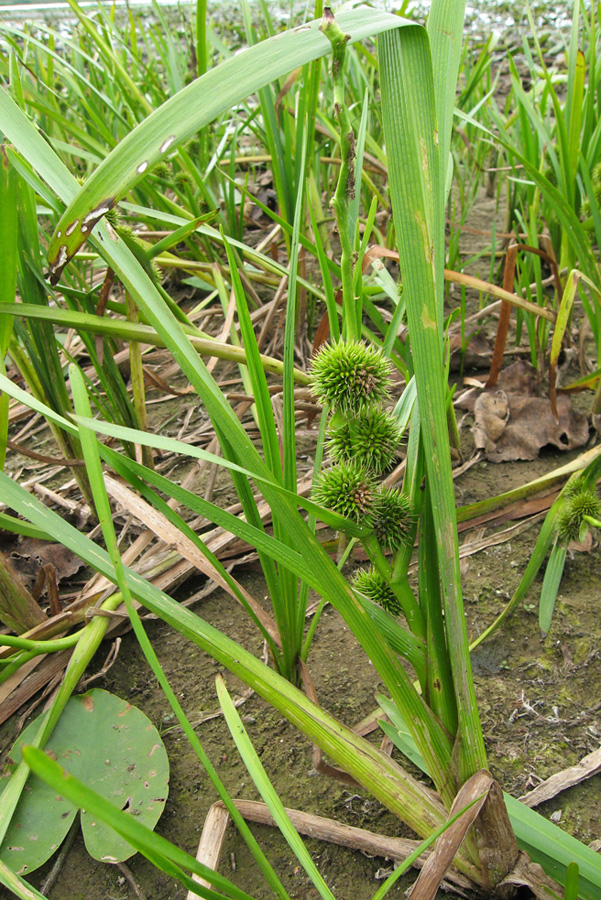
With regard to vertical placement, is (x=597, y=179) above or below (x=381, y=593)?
above

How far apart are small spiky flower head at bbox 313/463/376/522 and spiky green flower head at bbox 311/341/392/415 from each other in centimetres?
7

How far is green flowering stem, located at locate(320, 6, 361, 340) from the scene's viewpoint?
0.50 meters

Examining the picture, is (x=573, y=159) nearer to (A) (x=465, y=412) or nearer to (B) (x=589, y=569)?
(A) (x=465, y=412)

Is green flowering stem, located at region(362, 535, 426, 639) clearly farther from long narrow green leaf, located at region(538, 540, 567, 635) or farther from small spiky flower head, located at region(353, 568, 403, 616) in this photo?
long narrow green leaf, located at region(538, 540, 567, 635)

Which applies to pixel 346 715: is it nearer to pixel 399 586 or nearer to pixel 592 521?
pixel 399 586

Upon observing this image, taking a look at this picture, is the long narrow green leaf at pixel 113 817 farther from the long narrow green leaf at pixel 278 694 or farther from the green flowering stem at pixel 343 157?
the green flowering stem at pixel 343 157

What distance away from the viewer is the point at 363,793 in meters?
0.92

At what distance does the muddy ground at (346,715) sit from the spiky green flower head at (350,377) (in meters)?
0.57

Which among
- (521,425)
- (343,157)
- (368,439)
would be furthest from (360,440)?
(521,425)

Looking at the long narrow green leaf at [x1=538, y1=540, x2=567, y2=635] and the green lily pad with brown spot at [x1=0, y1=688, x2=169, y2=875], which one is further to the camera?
the long narrow green leaf at [x1=538, y1=540, x2=567, y2=635]

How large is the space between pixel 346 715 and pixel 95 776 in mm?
393

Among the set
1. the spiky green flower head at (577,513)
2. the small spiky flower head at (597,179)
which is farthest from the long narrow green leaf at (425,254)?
the small spiky flower head at (597,179)

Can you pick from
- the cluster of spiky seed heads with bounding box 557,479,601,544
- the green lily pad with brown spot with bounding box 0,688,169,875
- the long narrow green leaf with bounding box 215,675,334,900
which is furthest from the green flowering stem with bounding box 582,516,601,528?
the green lily pad with brown spot with bounding box 0,688,169,875

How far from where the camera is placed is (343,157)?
57cm
